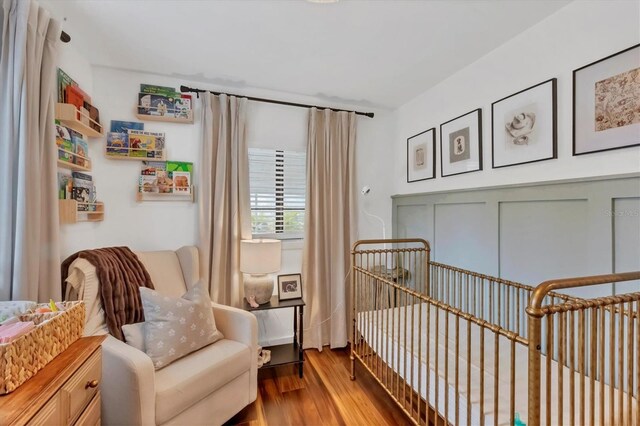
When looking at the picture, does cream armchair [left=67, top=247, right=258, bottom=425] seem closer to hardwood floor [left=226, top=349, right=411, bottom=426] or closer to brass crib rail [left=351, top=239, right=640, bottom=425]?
hardwood floor [left=226, top=349, right=411, bottom=426]

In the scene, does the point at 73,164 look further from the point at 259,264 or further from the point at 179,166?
the point at 259,264

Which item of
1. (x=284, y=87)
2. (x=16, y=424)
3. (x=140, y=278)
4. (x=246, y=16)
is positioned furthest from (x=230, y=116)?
(x=16, y=424)

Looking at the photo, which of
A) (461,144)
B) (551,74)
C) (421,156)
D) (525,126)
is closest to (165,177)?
(421,156)

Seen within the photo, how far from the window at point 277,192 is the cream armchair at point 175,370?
0.70 meters

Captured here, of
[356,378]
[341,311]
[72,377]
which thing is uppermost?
[72,377]

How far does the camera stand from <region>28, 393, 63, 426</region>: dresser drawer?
0.70 meters

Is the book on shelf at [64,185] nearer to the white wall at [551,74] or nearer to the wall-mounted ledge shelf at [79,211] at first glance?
the wall-mounted ledge shelf at [79,211]

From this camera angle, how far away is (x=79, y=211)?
6.08 feet

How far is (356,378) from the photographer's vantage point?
7.08 ft

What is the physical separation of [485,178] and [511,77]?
2.18 ft

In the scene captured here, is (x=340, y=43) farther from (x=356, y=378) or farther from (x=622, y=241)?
(x=356, y=378)

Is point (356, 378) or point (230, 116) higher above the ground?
point (230, 116)

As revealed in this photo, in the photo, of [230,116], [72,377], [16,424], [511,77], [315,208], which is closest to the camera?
[16,424]

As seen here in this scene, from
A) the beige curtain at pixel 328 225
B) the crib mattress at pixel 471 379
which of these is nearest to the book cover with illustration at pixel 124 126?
the beige curtain at pixel 328 225
